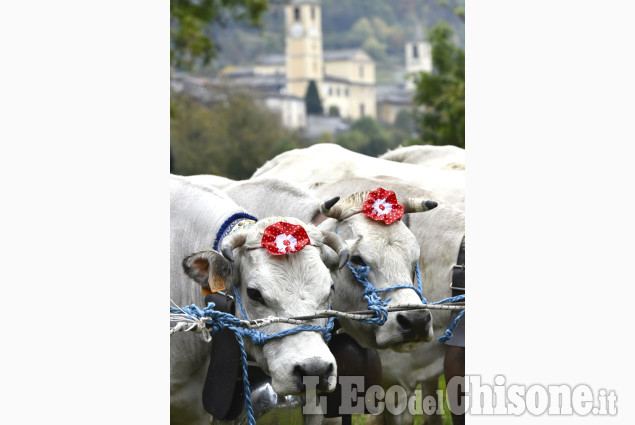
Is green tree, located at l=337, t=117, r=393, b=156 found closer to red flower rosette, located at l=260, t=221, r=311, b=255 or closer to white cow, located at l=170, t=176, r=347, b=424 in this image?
white cow, located at l=170, t=176, r=347, b=424

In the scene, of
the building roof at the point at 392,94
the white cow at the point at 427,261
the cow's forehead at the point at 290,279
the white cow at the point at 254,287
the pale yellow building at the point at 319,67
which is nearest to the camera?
the white cow at the point at 254,287

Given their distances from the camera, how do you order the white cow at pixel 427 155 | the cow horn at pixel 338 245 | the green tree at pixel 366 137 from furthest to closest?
the green tree at pixel 366 137 < the white cow at pixel 427 155 < the cow horn at pixel 338 245

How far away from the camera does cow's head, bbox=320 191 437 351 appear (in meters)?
5.42

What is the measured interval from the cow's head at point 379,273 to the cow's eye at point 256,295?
2.79ft

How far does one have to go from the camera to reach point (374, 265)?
5578mm

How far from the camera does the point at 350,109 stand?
13262 centimetres

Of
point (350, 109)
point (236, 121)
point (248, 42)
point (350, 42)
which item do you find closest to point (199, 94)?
point (236, 121)

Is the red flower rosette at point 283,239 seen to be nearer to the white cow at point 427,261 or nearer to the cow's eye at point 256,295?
the cow's eye at point 256,295

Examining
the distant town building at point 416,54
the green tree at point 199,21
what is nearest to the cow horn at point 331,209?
the green tree at point 199,21

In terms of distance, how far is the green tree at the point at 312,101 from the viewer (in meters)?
115

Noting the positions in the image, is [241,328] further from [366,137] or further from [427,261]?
[366,137]

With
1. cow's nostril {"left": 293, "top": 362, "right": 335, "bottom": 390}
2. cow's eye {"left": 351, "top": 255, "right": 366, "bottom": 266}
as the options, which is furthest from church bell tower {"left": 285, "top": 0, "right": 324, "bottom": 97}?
cow's nostril {"left": 293, "top": 362, "right": 335, "bottom": 390}

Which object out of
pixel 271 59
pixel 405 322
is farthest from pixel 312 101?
pixel 405 322

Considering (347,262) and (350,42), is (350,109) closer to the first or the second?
(350,42)
